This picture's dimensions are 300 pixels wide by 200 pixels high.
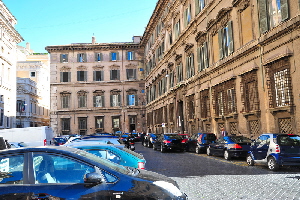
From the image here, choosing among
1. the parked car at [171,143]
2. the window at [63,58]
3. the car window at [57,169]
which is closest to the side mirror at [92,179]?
the car window at [57,169]

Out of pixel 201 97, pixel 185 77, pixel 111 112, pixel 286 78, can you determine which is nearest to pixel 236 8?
pixel 286 78

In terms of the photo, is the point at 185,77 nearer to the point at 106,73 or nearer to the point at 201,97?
the point at 201,97

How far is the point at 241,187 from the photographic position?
336 inches

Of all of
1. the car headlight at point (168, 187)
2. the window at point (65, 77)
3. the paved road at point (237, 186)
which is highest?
the window at point (65, 77)

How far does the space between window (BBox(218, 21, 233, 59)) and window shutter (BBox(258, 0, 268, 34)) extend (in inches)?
148

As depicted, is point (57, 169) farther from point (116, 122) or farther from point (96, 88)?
point (96, 88)

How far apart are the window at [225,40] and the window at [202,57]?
2.71 m

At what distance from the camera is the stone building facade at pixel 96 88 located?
55.5m

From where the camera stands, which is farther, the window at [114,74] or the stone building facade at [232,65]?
the window at [114,74]

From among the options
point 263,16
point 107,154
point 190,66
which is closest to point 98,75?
point 190,66

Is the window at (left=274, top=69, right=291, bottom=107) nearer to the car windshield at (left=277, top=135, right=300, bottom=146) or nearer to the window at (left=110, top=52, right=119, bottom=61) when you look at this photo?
the car windshield at (left=277, top=135, right=300, bottom=146)

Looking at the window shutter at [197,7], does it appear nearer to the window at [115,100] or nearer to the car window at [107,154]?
the car window at [107,154]

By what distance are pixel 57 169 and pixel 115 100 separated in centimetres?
5206

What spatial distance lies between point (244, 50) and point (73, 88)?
4173 centimetres
